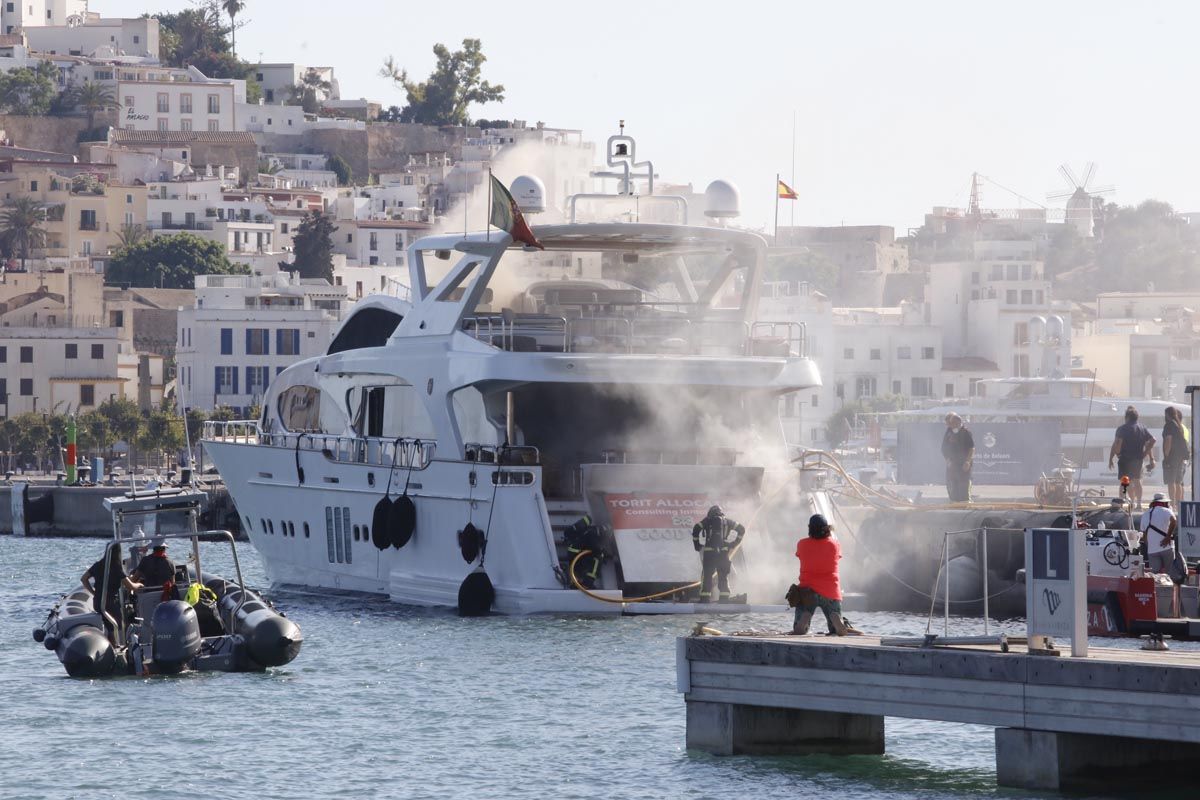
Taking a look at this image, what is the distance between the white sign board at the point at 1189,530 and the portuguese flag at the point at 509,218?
9.54 metres

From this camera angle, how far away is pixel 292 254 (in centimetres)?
13212

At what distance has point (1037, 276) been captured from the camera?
107 meters

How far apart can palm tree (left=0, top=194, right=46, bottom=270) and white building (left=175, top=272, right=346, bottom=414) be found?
154ft

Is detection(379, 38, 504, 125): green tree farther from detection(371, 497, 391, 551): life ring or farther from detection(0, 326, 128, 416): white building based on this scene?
detection(371, 497, 391, 551): life ring

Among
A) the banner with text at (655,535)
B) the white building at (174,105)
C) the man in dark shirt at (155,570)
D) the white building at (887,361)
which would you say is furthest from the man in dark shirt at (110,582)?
the white building at (174,105)

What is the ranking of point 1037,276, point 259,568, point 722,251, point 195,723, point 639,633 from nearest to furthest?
1. point 195,723
2. point 639,633
3. point 722,251
4. point 259,568
5. point 1037,276

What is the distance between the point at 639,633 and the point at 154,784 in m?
8.37

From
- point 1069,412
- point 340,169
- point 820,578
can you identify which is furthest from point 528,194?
point 340,169

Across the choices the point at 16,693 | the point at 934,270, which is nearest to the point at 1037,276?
the point at 934,270

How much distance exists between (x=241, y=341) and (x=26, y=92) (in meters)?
88.6

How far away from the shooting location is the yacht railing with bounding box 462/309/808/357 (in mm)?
27688

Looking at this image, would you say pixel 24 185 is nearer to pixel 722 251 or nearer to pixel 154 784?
pixel 722 251

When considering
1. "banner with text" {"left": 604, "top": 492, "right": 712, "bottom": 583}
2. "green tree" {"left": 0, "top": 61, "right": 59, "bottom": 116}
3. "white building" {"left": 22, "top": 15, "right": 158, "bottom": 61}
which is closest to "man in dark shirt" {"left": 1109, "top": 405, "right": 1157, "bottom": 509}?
"banner with text" {"left": 604, "top": 492, "right": 712, "bottom": 583}

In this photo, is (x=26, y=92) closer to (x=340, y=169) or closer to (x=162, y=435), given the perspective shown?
(x=340, y=169)
